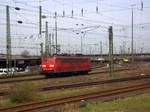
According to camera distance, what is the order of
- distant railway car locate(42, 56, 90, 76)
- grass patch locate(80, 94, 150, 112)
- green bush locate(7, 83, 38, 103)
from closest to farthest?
grass patch locate(80, 94, 150, 112)
green bush locate(7, 83, 38, 103)
distant railway car locate(42, 56, 90, 76)

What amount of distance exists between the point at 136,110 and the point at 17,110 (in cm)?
A: 549

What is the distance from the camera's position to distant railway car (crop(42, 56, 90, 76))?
25.4 meters

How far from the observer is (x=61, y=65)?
2594 cm

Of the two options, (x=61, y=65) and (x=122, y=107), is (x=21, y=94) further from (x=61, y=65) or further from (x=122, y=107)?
(x=61, y=65)

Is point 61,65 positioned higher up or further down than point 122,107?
higher up

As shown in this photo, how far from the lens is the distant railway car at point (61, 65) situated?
25422 mm

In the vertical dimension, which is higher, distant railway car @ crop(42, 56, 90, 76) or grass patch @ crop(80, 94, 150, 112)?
distant railway car @ crop(42, 56, 90, 76)

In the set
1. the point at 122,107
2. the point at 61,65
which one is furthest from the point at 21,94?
the point at 61,65

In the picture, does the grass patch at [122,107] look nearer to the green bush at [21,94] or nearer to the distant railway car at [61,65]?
the green bush at [21,94]

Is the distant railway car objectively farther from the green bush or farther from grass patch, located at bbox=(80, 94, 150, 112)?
grass patch, located at bbox=(80, 94, 150, 112)

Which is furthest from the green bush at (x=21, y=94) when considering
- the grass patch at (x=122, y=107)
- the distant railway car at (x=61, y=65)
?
the distant railway car at (x=61, y=65)

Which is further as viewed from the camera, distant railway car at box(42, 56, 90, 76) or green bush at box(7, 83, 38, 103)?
distant railway car at box(42, 56, 90, 76)

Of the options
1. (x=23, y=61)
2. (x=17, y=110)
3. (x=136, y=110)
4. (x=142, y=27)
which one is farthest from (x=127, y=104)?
(x=23, y=61)

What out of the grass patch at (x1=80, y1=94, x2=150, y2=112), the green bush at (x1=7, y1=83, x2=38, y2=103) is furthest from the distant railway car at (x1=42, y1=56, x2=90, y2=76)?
the grass patch at (x1=80, y1=94, x2=150, y2=112)
